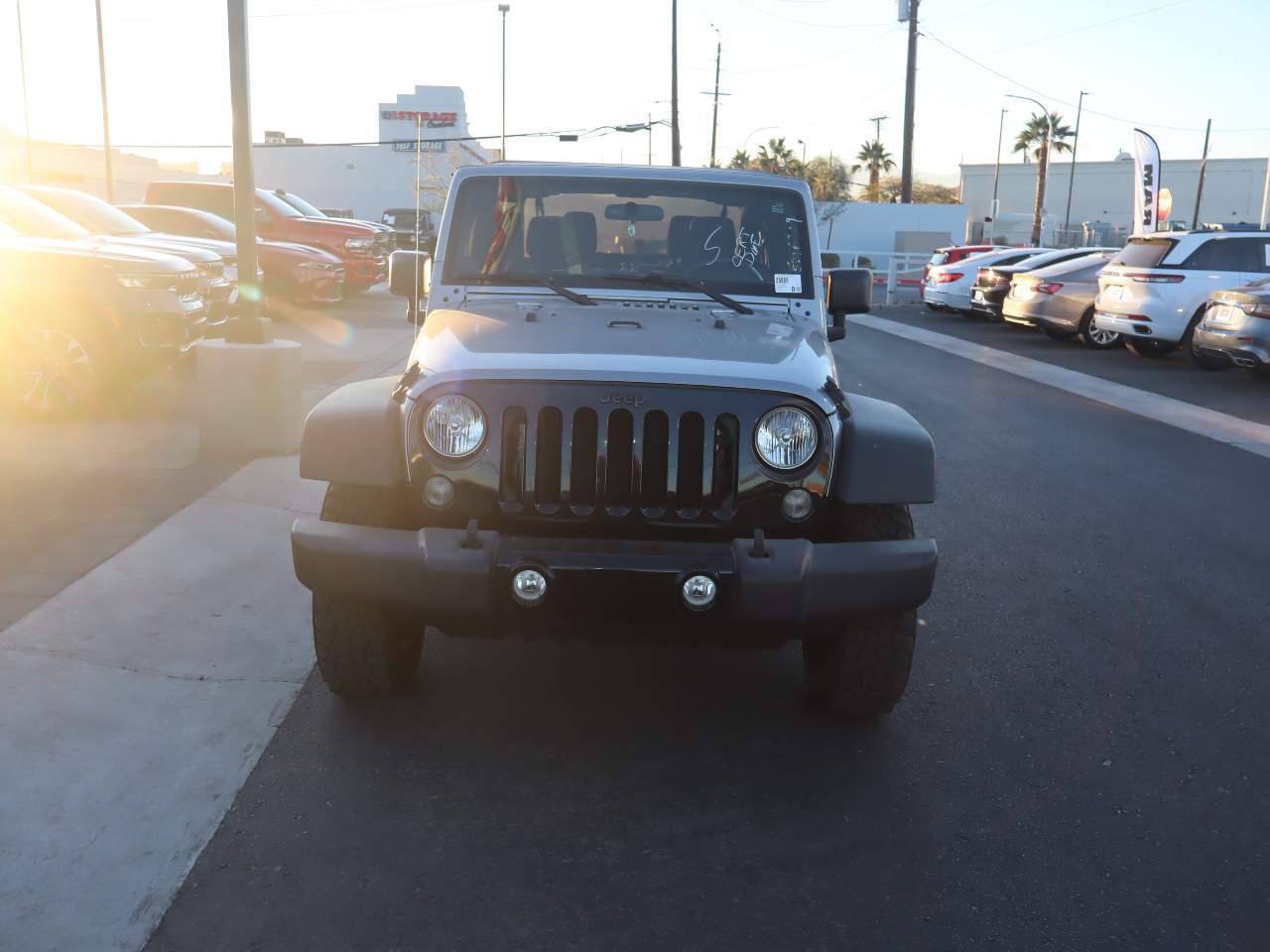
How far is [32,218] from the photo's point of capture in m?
10.5

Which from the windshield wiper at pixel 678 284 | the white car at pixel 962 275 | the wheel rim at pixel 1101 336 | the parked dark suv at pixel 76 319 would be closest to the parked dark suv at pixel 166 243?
the parked dark suv at pixel 76 319

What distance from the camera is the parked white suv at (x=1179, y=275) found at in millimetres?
16234

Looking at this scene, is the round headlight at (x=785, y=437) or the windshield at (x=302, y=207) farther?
the windshield at (x=302, y=207)

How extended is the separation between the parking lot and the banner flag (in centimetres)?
2370

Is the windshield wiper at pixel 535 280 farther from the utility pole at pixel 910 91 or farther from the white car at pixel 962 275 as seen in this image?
the utility pole at pixel 910 91

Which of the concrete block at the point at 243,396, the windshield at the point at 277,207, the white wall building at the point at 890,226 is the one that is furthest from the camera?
the white wall building at the point at 890,226

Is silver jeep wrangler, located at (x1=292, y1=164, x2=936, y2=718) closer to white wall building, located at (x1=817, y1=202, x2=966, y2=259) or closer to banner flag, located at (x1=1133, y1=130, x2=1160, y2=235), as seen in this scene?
banner flag, located at (x1=1133, y1=130, x2=1160, y2=235)

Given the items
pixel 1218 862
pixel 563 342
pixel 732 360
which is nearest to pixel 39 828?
pixel 563 342

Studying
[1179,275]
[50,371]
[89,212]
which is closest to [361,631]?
[50,371]

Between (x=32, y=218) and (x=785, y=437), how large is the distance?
900 cm

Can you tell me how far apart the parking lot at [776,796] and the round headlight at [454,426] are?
1.02 metres

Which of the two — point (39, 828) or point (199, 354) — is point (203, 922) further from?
point (199, 354)

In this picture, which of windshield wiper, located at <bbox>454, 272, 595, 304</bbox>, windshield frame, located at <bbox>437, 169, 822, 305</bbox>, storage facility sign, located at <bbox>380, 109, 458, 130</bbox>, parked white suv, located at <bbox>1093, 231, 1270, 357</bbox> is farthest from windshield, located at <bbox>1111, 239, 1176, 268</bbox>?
storage facility sign, located at <bbox>380, 109, 458, 130</bbox>

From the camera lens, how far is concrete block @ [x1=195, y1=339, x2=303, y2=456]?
8109 millimetres
